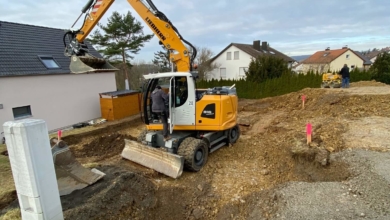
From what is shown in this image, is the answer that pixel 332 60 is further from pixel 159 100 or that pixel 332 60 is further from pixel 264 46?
pixel 159 100

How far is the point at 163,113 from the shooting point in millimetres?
5172

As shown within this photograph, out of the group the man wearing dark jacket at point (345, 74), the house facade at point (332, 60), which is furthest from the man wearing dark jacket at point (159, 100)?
the house facade at point (332, 60)

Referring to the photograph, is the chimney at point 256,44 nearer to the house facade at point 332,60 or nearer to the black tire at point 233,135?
the house facade at point 332,60

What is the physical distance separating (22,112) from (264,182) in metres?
9.54

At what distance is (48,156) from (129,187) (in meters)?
1.82

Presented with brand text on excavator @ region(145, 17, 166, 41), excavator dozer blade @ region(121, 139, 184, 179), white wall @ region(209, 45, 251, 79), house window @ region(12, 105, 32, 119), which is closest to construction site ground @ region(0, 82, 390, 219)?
excavator dozer blade @ region(121, 139, 184, 179)

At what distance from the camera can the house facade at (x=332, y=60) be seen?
36.3 metres

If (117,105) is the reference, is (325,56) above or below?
above

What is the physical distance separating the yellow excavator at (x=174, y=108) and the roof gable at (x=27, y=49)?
4.64 m

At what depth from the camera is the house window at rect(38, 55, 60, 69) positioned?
1040cm

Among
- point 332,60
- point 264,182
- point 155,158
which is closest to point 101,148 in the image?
point 155,158

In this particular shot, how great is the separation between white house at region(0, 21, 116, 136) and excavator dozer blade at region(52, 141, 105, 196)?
21.5 ft

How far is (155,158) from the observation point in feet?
17.3

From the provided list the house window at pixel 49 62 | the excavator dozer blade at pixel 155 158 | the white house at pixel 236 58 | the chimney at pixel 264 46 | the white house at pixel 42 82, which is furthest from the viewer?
the chimney at pixel 264 46
